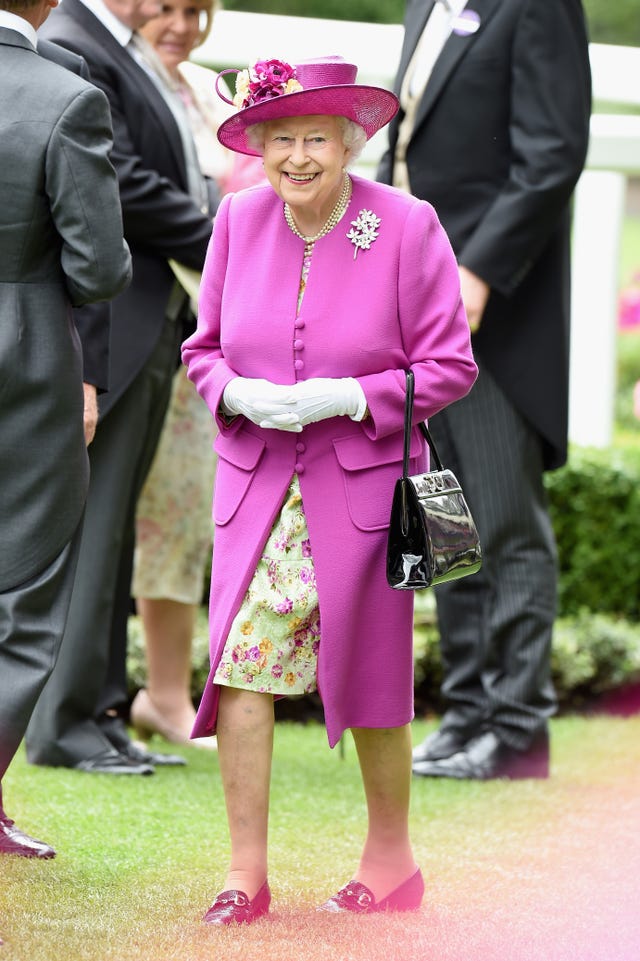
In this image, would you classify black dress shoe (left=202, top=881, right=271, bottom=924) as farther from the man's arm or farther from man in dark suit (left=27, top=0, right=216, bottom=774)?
man in dark suit (left=27, top=0, right=216, bottom=774)

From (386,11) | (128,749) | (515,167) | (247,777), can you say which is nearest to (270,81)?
(247,777)

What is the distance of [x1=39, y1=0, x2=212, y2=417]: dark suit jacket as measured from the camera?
16.0 feet

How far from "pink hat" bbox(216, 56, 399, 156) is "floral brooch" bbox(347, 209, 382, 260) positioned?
202mm

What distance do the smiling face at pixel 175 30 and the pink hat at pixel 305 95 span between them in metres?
1.80

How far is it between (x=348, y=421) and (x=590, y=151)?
3971mm

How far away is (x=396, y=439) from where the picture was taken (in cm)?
347

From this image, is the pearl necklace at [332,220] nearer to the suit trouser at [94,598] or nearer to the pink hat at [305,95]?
the pink hat at [305,95]

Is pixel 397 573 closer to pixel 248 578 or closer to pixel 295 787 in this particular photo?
pixel 248 578

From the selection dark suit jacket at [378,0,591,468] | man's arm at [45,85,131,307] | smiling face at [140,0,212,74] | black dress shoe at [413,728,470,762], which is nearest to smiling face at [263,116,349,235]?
man's arm at [45,85,131,307]

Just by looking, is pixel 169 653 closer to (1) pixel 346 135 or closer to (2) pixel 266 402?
(2) pixel 266 402

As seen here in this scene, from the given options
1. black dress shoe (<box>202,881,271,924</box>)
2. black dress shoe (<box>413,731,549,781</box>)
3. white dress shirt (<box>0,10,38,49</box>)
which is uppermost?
white dress shirt (<box>0,10,38,49</box>)

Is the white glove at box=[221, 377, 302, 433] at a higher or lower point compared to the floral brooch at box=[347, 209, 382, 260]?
lower

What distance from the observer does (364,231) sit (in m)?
3.45

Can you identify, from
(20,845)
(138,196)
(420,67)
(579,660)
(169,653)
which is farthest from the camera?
(579,660)
